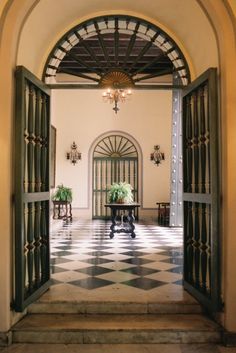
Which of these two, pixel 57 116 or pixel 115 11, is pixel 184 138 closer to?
pixel 115 11

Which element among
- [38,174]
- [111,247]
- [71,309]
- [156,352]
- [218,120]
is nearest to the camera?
[156,352]

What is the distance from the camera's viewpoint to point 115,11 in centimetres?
423

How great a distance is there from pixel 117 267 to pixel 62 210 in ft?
24.5

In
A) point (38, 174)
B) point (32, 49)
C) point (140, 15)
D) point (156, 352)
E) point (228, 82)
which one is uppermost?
point (140, 15)

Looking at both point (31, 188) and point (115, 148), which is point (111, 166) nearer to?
point (115, 148)

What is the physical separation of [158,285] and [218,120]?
204 cm

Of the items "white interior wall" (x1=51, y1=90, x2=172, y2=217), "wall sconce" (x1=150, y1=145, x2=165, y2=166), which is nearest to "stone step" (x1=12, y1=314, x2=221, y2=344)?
"white interior wall" (x1=51, y1=90, x2=172, y2=217)

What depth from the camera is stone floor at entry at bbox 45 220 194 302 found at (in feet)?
12.5

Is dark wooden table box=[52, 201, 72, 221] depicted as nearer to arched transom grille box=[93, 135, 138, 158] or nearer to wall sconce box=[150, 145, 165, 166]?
arched transom grille box=[93, 135, 138, 158]

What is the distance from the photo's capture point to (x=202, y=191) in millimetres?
3646

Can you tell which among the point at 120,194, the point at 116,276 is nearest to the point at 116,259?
the point at 116,276


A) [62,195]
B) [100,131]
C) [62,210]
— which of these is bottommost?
[62,210]

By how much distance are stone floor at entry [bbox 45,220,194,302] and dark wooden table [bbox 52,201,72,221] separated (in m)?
2.75

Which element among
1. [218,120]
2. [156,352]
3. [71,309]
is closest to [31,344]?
[71,309]
